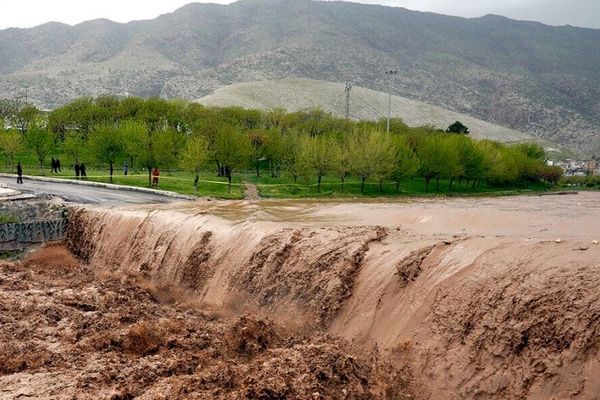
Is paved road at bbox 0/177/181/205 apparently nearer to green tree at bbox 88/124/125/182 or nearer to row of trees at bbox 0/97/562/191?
row of trees at bbox 0/97/562/191

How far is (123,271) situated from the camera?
23.6 m

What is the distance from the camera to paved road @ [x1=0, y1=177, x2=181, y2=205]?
3375 cm

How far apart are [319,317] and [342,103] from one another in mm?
173099

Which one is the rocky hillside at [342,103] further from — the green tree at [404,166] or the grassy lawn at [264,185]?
the green tree at [404,166]

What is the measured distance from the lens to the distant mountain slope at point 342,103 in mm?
170750

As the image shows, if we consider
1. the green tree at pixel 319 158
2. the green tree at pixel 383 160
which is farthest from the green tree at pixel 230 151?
the green tree at pixel 383 160

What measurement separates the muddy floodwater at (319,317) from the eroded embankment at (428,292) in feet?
0.13

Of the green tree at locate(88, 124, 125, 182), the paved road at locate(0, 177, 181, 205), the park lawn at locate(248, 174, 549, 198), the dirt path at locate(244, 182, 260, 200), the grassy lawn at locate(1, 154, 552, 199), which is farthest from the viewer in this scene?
the green tree at locate(88, 124, 125, 182)

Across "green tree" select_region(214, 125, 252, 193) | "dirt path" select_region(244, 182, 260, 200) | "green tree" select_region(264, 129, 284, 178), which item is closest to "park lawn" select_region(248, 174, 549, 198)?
"dirt path" select_region(244, 182, 260, 200)

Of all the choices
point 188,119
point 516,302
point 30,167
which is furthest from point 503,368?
point 188,119

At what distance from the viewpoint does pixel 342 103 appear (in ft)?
606

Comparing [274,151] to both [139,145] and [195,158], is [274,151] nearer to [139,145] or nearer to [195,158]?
[139,145]

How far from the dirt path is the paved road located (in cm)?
906

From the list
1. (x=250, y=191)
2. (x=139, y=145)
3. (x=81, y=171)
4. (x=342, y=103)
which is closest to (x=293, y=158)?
(x=250, y=191)
